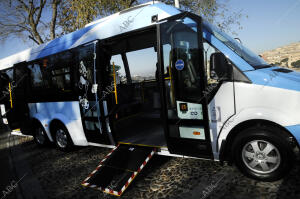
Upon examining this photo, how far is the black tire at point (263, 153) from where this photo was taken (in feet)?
9.51

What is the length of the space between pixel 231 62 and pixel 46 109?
5.03 meters

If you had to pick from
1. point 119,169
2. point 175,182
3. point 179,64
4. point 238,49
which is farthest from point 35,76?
point 238,49

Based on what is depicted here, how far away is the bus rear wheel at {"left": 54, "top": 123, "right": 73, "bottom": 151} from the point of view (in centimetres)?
564

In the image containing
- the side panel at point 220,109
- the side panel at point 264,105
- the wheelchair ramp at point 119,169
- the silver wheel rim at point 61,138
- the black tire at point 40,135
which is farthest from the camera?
the black tire at point 40,135

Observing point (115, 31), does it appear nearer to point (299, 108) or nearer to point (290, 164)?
point (299, 108)

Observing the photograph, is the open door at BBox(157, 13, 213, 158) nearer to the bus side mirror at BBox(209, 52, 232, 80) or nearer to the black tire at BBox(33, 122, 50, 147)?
the bus side mirror at BBox(209, 52, 232, 80)

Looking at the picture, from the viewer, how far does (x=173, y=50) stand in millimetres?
3508

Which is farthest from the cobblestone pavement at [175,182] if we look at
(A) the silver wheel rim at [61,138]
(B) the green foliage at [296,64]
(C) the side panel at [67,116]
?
(B) the green foliage at [296,64]

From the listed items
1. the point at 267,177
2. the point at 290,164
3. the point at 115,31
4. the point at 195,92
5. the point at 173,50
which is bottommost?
the point at 267,177

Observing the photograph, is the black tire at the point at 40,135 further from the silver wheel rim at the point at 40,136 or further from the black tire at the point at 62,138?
the black tire at the point at 62,138

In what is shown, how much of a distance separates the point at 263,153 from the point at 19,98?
689 centimetres

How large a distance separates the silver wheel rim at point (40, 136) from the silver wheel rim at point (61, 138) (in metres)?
0.95

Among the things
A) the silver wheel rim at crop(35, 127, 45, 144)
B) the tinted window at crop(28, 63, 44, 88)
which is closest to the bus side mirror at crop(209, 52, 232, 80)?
the tinted window at crop(28, 63, 44, 88)

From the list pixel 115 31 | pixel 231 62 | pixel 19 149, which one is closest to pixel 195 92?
pixel 231 62
